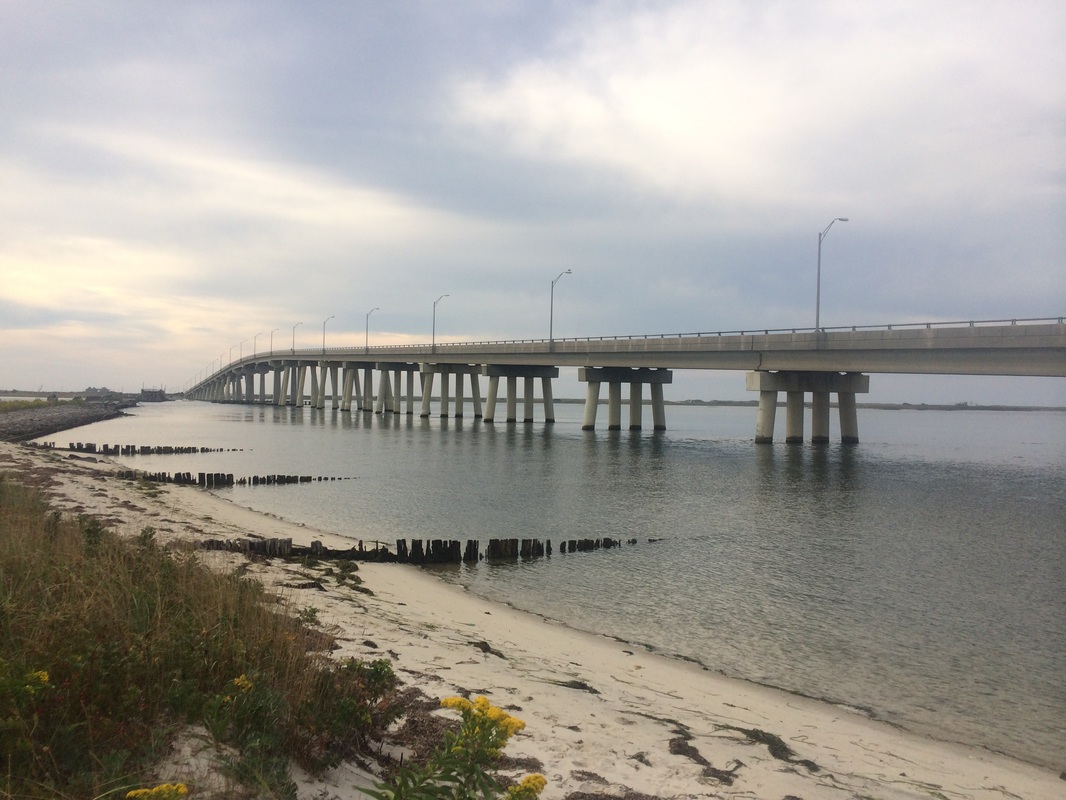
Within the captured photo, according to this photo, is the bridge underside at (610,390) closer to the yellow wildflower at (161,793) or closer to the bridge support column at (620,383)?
the bridge support column at (620,383)

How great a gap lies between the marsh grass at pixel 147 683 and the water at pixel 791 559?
8.13m

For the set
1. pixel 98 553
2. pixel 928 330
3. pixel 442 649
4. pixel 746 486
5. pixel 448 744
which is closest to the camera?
pixel 448 744

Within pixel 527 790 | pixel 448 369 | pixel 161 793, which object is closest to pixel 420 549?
pixel 527 790

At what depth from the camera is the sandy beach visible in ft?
22.8

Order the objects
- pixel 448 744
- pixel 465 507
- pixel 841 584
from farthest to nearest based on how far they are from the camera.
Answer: pixel 465 507
pixel 841 584
pixel 448 744

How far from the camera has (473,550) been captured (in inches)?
872

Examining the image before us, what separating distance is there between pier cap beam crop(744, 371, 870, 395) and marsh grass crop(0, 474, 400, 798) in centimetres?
6424

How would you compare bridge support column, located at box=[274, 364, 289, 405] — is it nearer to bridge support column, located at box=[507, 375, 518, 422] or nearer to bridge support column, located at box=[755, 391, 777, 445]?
bridge support column, located at box=[507, 375, 518, 422]

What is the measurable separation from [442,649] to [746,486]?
3351 centimetres

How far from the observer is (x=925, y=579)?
2042 centimetres

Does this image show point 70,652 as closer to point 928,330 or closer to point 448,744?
point 448,744

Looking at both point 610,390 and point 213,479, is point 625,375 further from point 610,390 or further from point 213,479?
point 213,479

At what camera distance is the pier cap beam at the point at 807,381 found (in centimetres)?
6856

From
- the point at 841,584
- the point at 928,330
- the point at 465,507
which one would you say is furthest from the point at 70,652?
the point at 928,330
